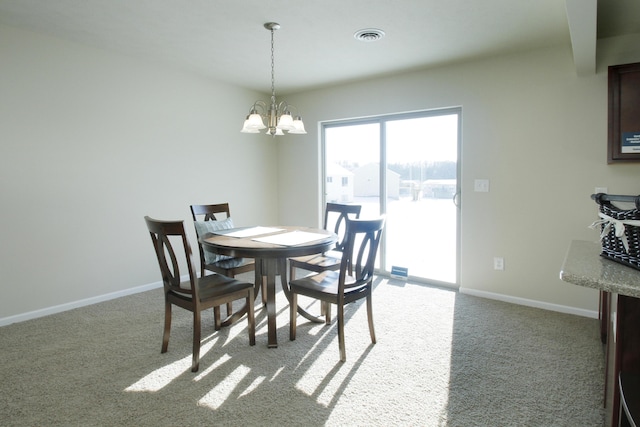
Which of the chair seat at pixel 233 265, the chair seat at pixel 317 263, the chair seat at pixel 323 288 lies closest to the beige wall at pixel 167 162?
the chair seat at pixel 233 265

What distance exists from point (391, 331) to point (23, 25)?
384 centimetres

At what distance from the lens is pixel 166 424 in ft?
5.74

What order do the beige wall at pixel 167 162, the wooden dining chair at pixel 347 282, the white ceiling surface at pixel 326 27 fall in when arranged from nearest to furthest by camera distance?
the wooden dining chair at pixel 347 282 → the white ceiling surface at pixel 326 27 → the beige wall at pixel 167 162

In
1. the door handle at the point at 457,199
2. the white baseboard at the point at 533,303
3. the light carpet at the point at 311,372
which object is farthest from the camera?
the door handle at the point at 457,199

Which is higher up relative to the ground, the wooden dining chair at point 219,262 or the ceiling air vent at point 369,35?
the ceiling air vent at point 369,35

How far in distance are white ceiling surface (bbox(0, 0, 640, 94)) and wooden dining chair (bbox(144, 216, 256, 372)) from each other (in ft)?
5.16

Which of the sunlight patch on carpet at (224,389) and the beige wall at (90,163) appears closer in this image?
the sunlight patch on carpet at (224,389)

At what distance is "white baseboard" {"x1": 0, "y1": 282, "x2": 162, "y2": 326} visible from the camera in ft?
9.79

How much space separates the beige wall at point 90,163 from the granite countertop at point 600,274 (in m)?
3.69

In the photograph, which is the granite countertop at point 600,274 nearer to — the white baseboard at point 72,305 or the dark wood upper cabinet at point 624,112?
A: the dark wood upper cabinet at point 624,112

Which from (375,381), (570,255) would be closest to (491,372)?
(375,381)

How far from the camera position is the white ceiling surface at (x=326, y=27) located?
8.09 feet

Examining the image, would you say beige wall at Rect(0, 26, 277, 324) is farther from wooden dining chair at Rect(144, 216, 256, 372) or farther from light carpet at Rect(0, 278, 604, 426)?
wooden dining chair at Rect(144, 216, 256, 372)

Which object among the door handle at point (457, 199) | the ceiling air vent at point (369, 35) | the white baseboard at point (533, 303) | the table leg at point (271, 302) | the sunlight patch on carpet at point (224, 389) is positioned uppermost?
the ceiling air vent at point (369, 35)
